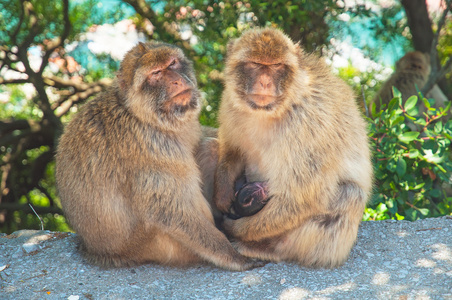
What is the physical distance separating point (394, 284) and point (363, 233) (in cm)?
86

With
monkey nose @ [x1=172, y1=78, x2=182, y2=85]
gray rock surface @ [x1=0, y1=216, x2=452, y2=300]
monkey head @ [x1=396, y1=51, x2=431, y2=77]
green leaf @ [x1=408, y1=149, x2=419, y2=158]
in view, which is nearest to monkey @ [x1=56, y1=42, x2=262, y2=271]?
monkey nose @ [x1=172, y1=78, x2=182, y2=85]

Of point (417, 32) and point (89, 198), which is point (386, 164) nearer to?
point (89, 198)

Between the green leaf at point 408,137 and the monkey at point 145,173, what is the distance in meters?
1.65

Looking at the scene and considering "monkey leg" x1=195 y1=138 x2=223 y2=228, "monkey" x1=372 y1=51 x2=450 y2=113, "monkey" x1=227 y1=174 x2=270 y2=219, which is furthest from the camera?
"monkey" x1=372 y1=51 x2=450 y2=113

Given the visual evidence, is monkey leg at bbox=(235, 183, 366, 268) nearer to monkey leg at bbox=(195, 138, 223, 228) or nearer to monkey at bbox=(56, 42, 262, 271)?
monkey at bbox=(56, 42, 262, 271)

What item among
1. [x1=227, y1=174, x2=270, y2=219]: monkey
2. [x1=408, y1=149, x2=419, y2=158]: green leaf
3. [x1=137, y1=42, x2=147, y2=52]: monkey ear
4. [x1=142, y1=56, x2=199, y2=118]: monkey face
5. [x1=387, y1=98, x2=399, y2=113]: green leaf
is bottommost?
[x1=227, y1=174, x2=270, y2=219]: monkey

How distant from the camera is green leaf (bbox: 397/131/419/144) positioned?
4289mm

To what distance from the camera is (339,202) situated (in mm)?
3531

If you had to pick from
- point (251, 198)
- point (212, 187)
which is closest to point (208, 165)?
point (212, 187)

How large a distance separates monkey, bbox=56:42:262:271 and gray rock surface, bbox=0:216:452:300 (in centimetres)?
14

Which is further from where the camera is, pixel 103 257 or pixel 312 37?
pixel 312 37

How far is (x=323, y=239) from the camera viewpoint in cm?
354

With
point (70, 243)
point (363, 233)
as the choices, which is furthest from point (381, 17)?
point (70, 243)

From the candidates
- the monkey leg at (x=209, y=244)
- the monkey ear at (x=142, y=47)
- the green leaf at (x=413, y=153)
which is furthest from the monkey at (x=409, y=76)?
the monkey ear at (x=142, y=47)
